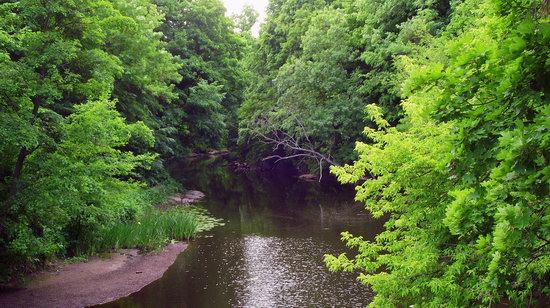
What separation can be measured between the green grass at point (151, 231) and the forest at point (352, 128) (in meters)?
0.09

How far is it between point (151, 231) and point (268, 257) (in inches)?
186

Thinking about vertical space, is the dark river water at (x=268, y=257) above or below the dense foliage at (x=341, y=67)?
below

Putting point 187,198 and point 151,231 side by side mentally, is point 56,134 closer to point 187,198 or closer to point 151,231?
point 151,231

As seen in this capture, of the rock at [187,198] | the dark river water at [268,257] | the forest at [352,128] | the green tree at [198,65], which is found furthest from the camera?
the green tree at [198,65]

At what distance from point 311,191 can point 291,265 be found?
1801 centimetres

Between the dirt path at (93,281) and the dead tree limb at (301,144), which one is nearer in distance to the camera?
the dirt path at (93,281)

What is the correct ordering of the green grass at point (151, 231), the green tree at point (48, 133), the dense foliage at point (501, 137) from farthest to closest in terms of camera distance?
1. the green grass at point (151, 231)
2. the green tree at point (48, 133)
3. the dense foliage at point (501, 137)

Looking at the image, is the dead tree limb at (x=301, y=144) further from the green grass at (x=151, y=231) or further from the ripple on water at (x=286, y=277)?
the ripple on water at (x=286, y=277)

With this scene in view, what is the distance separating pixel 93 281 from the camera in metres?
14.2

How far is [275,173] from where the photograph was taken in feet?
151

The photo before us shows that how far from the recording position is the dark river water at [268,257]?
44.5 feet

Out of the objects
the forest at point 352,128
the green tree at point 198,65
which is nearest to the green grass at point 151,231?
the forest at point 352,128

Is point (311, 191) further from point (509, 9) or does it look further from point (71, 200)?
point (509, 9)

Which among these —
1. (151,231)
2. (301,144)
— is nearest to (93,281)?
(151,231)
